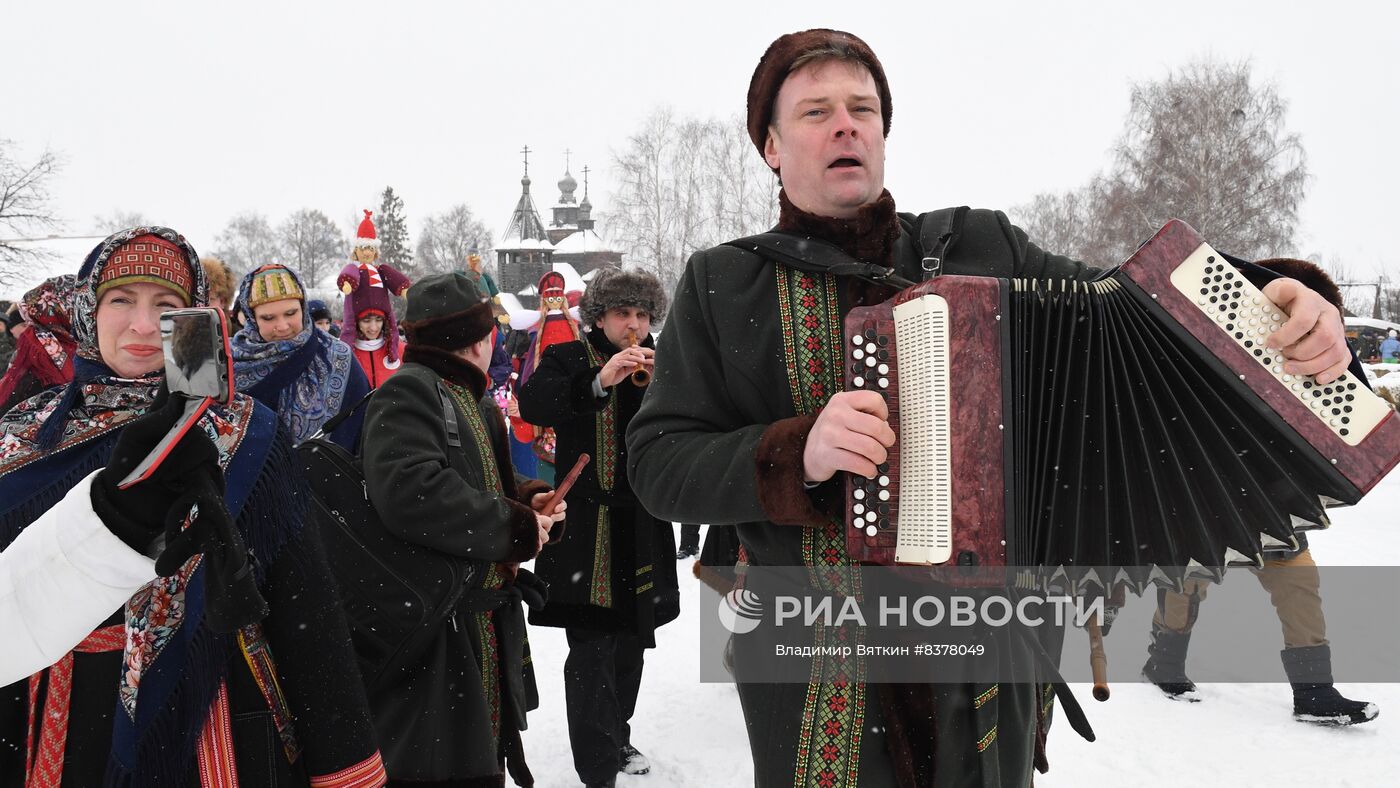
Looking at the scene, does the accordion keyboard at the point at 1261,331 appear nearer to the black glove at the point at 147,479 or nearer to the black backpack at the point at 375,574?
the black glove at the point at 147,479

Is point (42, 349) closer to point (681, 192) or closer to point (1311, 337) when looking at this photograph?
point (1311, 337)

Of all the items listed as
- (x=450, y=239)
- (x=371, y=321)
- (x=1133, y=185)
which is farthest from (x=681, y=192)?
(x=450, y=239)

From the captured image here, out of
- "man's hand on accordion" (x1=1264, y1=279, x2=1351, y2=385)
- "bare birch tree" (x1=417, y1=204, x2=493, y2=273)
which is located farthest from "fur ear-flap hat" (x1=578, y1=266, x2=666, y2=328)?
"bare birch tree" (x1=417, y1=204, x2=493, y2=273)

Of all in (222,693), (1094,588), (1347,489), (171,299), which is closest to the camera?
(1347,489)

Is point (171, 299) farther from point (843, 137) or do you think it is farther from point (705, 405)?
point (843, 137)

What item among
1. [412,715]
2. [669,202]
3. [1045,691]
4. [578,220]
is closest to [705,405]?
[1045,691]

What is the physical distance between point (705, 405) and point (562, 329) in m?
6.26

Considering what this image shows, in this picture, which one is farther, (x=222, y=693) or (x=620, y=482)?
(x=620, y=482)

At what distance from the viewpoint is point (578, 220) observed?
66.1m

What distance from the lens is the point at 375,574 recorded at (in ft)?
8.63

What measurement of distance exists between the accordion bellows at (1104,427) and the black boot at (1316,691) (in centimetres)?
340

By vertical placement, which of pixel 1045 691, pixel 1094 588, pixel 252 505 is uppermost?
pixel 252 505

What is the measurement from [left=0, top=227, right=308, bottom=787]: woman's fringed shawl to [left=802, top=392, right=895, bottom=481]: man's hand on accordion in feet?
3.86

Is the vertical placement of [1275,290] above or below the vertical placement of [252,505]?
above
